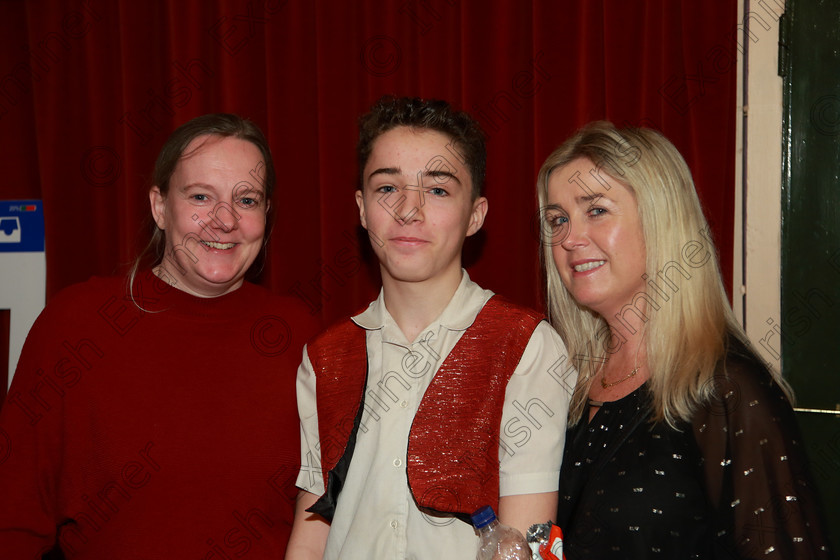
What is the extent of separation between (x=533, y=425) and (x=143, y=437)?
3.07 feet

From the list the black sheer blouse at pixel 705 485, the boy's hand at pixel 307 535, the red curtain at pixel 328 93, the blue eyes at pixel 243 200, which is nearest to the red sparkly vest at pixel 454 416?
the boy's hand at pixel 307 535

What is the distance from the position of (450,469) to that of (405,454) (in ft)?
0.36

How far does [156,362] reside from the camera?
173 cm

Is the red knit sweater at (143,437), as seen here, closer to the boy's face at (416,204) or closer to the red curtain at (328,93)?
the boy's face at (416,204)

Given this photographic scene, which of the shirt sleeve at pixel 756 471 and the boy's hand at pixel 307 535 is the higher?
the shirt sleeve at pixel 756 471

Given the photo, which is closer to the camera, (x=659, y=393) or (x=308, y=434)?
(x=659, y=393)

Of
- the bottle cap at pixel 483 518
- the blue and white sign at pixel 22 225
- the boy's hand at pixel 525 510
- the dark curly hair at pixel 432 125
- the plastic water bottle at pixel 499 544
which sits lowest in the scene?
the plastic water bottle at pixel 499 544

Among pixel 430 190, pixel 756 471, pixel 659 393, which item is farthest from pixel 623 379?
pixel 430 190

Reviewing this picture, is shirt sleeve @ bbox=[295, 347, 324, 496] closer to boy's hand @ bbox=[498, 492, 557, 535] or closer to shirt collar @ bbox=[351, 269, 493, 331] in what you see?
shirt collar @ bbox=[351, 269, 493, 331]

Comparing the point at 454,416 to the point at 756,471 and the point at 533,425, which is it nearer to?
the point at 533,425

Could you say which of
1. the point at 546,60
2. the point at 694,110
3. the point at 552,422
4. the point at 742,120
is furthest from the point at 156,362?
the point at 742,120

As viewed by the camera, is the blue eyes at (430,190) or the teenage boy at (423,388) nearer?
the teenage boy at (423,388)

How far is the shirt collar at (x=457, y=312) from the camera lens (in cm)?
160

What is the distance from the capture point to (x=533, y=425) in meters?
1.49
